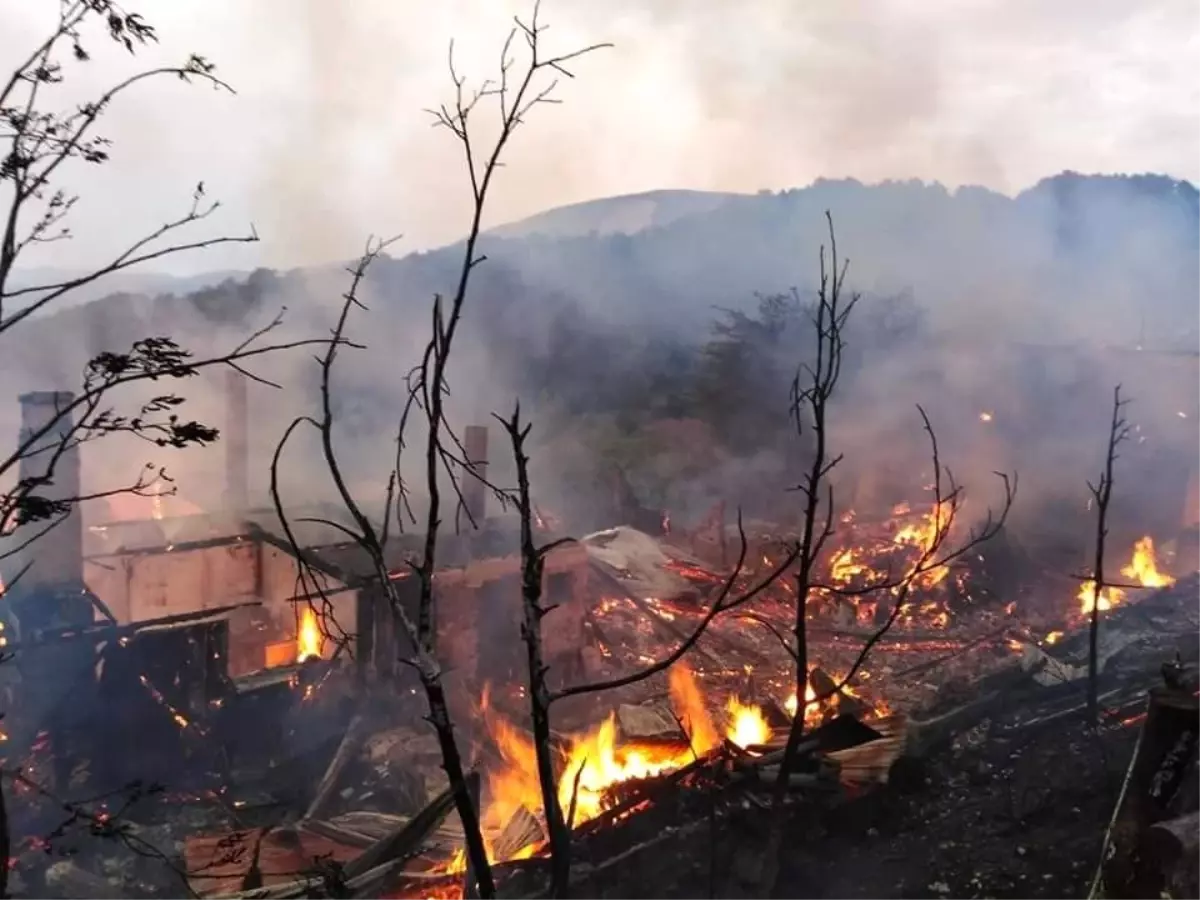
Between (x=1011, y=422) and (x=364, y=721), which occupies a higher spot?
(x=1011, y=422)

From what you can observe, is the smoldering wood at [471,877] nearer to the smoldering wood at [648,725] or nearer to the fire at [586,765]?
the fire at [586,765]

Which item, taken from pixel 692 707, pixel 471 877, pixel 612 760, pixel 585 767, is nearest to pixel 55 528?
pixel 585 767

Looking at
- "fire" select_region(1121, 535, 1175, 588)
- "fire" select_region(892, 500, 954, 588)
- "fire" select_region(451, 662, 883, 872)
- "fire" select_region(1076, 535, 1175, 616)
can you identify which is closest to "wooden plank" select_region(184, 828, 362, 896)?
"fire" select_region(451, 662, 883, 872)

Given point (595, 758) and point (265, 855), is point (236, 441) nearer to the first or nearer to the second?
point (595, 758)

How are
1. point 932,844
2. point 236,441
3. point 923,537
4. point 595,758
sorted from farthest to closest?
point 236,441 < point 923,537 < point 595,758 < point 932,844

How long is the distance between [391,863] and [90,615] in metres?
9.08

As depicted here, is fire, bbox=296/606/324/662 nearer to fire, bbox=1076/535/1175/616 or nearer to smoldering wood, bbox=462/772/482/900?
smoldering wood, bbox=462/772/482/900

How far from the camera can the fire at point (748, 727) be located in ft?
34.3

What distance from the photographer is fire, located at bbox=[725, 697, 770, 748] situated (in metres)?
10.5

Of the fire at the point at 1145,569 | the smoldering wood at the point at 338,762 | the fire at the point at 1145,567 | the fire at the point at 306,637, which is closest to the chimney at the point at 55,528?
the fire at the point at 306,637

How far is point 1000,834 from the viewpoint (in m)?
7.51

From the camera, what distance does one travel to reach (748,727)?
10.8 m

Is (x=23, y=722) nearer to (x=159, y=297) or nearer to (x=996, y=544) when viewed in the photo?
(x=996, y=544)

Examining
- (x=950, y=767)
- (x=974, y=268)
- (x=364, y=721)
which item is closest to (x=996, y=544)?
(x=950, y=767)
